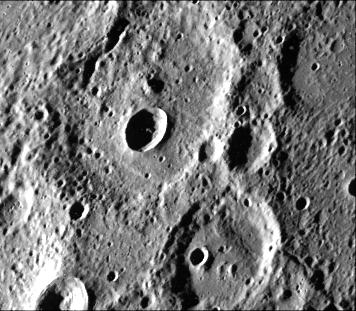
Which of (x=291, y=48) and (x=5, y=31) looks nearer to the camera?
(x=291, y=48)

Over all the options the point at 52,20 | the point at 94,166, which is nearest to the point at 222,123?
the point at 94,166

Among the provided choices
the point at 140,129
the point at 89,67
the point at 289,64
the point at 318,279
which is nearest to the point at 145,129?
the point at 140,129

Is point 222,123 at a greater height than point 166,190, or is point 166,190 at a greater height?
point 222,123

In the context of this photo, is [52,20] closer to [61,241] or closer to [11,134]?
[11,134]

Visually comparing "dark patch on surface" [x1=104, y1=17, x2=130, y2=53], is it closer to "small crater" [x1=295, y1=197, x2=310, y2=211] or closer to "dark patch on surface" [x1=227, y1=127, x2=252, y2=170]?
"dark patch on surface" [x1=227, y1=127, x2=252, y2=170]

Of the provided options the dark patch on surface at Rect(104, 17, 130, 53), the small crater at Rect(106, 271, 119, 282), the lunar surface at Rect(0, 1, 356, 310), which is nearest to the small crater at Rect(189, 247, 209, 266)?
the lunar surface at Rect(0, 1, 356, 310)

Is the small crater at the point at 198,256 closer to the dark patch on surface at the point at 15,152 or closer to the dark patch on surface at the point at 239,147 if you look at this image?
the dark patch on surface at the point at 239,147

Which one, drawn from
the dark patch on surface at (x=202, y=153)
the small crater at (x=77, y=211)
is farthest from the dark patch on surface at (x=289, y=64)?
the small crater at (x=77, y=211)

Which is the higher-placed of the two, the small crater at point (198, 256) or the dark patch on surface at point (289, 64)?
the dark patch on surface at point (289, 64)
